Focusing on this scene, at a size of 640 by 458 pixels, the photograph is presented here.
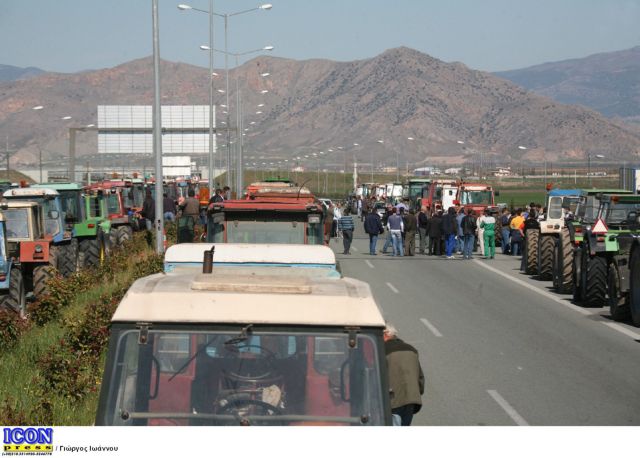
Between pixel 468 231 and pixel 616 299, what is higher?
pixel 616 299

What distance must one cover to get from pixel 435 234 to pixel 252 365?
114 feet

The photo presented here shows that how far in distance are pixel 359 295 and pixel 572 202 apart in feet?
93.6

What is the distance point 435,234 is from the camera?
131 ft

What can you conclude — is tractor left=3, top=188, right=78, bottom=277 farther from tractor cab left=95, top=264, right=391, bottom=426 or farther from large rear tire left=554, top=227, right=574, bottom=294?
tractor cab left=95, top=264, right=391, bottom=426

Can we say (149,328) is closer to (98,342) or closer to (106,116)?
(98,342)

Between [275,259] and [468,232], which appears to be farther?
[468,232]

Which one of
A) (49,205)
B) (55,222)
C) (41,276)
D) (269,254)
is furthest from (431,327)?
(269,254)

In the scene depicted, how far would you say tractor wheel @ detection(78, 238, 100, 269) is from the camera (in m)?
30.3

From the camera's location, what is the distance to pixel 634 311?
20500mm

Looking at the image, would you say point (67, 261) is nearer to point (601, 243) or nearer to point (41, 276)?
point (41, 276)

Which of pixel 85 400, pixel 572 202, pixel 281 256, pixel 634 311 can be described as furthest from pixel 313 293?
pixel 572 202

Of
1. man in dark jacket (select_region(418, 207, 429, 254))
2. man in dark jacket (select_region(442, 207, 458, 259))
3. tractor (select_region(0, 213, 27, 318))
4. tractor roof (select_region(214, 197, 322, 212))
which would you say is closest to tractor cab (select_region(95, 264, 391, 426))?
tractor roof (select_region(214, 197, 322, 212))

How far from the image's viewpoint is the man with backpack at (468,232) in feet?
123

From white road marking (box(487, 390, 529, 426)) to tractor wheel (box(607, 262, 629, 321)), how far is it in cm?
775
